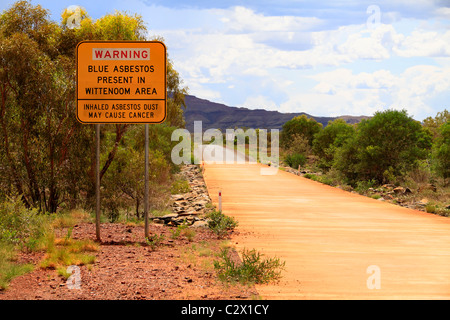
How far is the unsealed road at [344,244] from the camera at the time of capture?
7652 millimetres

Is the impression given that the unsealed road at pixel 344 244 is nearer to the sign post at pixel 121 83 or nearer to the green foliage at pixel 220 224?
the green foliage at pixel 220 224

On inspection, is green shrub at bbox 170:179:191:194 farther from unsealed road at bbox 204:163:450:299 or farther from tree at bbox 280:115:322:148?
tree at bbox 280:115:322:148

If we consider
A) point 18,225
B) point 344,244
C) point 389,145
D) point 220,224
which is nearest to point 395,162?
point 389,145

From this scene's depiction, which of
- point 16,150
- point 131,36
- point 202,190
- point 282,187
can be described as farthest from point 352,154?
point 16,150

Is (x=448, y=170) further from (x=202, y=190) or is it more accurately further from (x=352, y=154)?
(x=202, y=190)

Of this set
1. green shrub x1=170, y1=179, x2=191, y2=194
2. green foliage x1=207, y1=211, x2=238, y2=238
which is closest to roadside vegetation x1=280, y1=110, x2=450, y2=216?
green shrub x1=170, y1=179, x2=191, y2=194

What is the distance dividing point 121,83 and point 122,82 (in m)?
0.03

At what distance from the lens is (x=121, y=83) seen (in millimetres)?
11273

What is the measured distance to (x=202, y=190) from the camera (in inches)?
987

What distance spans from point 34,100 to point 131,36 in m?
3.78

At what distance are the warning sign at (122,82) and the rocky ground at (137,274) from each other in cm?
272

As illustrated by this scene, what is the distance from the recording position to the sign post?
36.8 feet

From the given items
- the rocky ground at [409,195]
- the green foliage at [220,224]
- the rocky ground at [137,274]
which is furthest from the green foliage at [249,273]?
the rocky ground at [409,195]

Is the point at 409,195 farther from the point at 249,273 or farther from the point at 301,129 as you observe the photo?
the point at 301,129
